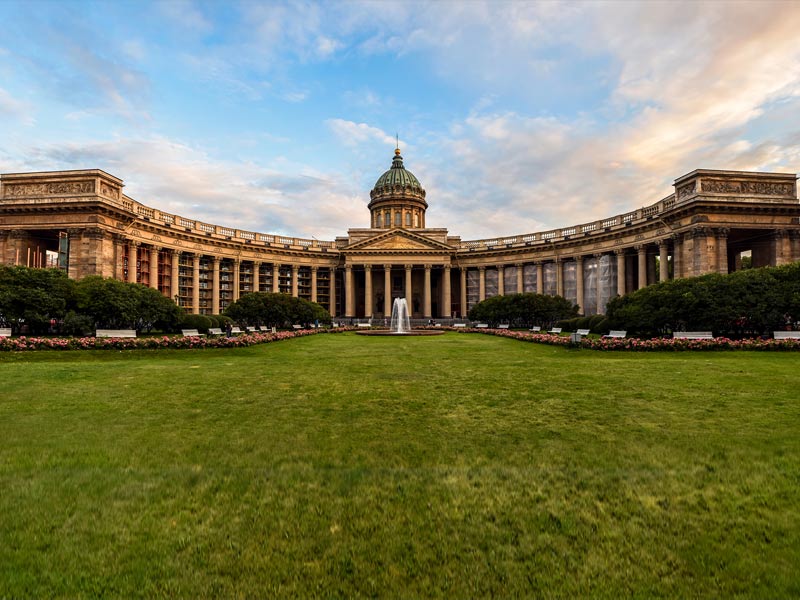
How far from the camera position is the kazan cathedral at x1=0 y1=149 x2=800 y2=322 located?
4094 cm

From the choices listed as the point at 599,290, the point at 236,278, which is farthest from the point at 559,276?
the point at 236,278

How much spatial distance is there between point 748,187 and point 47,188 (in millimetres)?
70618

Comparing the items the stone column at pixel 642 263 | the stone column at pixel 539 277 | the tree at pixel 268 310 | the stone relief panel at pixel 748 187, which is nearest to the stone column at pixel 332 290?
the tree at pixel 268 310

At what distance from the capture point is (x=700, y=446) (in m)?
5.77

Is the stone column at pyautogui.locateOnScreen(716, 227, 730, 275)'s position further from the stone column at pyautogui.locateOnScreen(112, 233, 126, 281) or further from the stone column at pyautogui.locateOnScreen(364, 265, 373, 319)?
the stone column at pyautogui.locateOnScreen(112, 233, 126, 281)

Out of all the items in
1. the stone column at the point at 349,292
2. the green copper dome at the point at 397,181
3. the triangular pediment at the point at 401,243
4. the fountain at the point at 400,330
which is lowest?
the fountain at the point at 400,330

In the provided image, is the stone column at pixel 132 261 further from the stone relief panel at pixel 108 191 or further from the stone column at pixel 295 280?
the stone column at pixel 295 280

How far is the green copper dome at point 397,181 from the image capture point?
3312 inches

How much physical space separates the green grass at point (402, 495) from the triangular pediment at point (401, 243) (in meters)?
59.6

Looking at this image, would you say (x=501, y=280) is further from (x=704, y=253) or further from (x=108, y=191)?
(x=108, y=191)

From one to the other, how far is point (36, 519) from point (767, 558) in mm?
6279

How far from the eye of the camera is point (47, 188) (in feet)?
135

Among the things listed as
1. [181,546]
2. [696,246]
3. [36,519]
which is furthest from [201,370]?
[696,246]

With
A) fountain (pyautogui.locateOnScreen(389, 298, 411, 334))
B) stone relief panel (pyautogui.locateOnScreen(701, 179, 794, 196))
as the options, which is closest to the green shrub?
fountain (pyautogui.locateOnScreen(389, 298, 411, 334))
